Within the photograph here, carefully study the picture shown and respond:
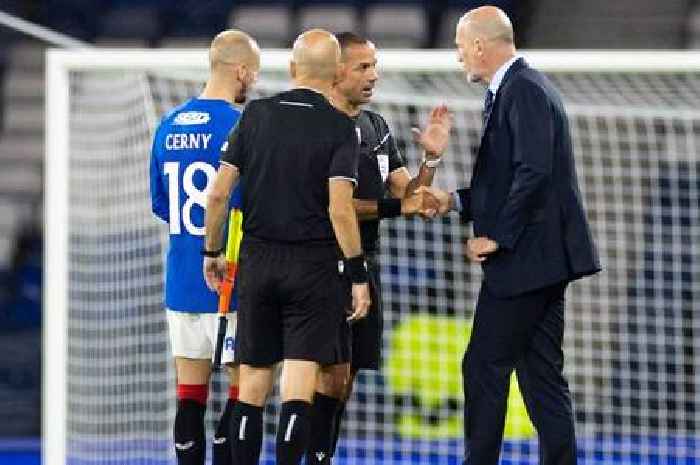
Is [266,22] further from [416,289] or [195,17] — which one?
[416,289]

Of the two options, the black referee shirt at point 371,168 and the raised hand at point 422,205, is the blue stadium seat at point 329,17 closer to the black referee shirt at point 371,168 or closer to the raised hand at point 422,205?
the black referee shirt at point 371,168

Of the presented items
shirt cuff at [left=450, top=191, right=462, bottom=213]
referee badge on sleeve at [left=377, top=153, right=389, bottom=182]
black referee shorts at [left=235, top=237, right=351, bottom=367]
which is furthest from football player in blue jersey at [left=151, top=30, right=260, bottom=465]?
shirt cuff at [left=450, top=191, right=462, bottom=213]

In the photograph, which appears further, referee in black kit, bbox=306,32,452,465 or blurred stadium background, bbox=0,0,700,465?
blurred stadium background, bbox=0,0,700,465

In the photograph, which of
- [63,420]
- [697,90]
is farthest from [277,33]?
[63,420]

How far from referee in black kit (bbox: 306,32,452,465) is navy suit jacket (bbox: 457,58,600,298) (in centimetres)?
35

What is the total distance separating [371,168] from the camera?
5.34m

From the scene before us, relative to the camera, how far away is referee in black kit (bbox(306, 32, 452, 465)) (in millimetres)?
5195

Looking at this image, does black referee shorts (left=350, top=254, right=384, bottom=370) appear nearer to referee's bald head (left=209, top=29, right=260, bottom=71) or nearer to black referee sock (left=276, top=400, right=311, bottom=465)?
black referee sock (left=276, top=400, right=311, bottom=465)

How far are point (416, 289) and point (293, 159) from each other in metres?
3.71

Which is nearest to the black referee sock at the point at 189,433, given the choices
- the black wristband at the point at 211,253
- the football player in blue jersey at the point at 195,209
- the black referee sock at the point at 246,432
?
the football player in blue jersey at the point at 195,209

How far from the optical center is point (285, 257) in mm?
4734

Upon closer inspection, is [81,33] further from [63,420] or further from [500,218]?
[500,218]

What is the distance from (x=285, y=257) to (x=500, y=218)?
2.06 feet

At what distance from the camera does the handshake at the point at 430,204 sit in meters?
→ 5.20
